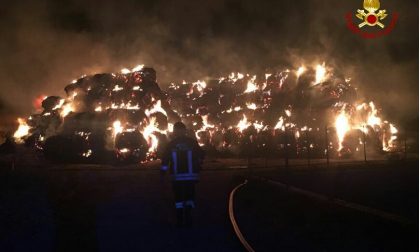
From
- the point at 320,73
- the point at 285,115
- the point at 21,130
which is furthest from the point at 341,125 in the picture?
the point at 21,130

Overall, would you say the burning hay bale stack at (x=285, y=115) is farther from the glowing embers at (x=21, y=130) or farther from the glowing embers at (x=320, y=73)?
the glowing embers at (x=21, y=130)

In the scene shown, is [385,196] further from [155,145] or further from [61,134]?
[61,134]

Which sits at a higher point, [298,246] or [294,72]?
[294,72]

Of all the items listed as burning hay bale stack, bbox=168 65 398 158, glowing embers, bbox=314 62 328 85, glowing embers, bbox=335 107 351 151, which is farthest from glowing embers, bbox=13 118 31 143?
glowing embers, bbox=335 107 351 151

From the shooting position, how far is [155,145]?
123 ft

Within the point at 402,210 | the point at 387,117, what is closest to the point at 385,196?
the point at 402,210

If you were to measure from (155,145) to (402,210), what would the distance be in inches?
1233

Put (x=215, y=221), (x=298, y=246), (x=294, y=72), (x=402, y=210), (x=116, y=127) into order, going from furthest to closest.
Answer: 1. (x=294, y=72)
2. (x=116, y=127)
3. (x=402, y=210)
4. (x=215, y=221)
5. (x=298, y=246)

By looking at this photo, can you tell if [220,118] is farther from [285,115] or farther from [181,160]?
[181,160]

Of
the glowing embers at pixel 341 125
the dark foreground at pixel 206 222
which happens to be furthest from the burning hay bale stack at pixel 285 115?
the dark foreground at pixel 206 222

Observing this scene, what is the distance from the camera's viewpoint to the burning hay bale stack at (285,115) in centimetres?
3916

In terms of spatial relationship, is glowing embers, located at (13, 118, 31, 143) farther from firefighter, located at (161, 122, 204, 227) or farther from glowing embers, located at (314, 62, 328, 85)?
firefighter, located at (161, 122, 204, 227)

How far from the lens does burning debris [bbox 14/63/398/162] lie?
36.2 metres

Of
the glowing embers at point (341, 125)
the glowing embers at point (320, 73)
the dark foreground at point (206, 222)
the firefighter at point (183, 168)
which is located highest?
the glowing embers at point (320, 73)
